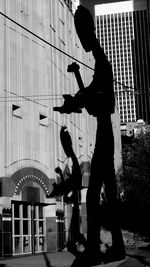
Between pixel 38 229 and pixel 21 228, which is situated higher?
pixel 21 228

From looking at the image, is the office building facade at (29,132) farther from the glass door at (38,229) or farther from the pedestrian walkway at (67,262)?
the pedestrian walkway at (67,262)

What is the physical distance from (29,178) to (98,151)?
58.6 ft

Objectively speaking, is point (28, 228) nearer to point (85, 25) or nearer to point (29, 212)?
point (29, 212)

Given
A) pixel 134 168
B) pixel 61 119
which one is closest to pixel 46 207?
pixel 61 119

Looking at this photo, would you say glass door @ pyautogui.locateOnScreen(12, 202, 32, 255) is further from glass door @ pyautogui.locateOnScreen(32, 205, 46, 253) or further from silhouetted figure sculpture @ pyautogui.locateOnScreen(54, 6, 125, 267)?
silhouetted figure sculpture @ pyautogui.locateOnScreen(54, 6, 125, 267)

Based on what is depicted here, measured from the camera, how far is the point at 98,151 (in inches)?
399

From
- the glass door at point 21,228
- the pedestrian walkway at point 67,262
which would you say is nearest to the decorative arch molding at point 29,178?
the glass door at point 21,228

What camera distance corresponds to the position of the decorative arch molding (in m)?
26.3

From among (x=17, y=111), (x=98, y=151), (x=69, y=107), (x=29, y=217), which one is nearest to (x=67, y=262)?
(x=98, y=151)

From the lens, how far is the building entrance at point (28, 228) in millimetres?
26562

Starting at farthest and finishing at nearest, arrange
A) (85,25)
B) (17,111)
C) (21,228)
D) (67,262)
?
1. (17,111)
2. (21,228)
3. (67,262)
4. (85,25)

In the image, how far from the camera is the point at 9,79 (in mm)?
26938

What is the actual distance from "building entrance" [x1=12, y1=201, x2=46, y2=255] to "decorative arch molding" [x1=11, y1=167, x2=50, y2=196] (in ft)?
3.59

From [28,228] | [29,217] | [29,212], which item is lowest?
[28,228]
